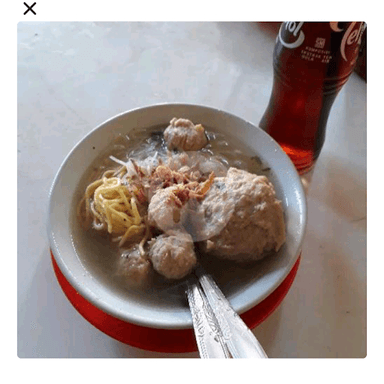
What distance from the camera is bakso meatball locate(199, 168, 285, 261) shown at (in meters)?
0.72

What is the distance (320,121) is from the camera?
98 cm

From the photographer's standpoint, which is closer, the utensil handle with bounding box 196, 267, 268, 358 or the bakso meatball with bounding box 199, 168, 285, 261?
the utensil handle with bounding box 196, 267, 268, 358

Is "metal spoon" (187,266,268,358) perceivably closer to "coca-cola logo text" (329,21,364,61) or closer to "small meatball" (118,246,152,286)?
"small meatball" (118,246,152,286)

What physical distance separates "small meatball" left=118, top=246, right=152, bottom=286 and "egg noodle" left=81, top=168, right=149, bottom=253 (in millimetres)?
20

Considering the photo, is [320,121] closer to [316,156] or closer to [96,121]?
[316,156]

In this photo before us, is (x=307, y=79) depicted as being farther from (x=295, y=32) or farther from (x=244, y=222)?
(x=244, y=222)

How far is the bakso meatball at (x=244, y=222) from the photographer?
720mm

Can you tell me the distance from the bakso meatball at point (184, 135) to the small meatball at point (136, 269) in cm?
28

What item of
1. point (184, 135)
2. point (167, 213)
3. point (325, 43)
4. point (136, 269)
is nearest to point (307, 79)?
point (325, 43)

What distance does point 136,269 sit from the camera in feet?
A: 2.45

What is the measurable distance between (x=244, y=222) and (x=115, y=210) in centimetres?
26

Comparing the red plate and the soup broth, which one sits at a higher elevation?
the soup broth

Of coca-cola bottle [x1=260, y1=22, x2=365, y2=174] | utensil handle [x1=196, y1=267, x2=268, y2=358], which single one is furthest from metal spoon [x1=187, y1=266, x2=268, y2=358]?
coca-cola bottle [x1=260, y1=22, x2=365, y2=174]

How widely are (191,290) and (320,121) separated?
1.72ft
